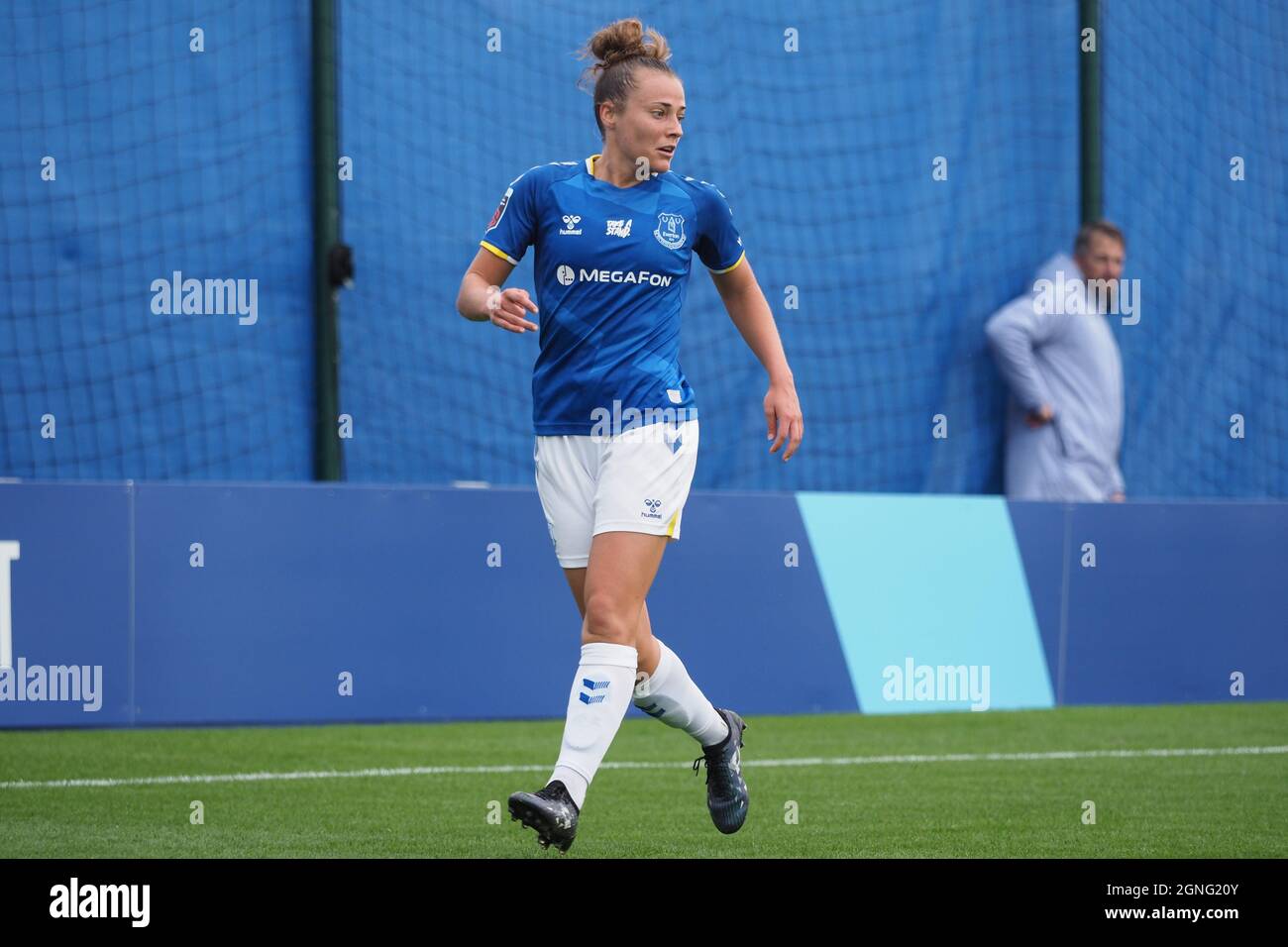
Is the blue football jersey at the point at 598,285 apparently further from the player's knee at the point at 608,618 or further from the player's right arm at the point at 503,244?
the player's knee at the point at 608,618

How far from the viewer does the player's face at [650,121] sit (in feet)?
18.9

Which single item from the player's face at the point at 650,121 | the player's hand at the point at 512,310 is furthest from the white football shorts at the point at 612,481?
the player's face at the point at 650,121

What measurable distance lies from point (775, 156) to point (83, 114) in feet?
13.3

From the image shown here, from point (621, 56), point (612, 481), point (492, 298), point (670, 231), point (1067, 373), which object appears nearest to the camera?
point (492, 298)

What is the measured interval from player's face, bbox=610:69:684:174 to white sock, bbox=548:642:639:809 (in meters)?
1.42

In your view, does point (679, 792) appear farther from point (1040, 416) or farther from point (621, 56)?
point (1040, 416)

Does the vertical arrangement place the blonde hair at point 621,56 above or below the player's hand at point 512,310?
above

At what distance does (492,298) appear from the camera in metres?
5.46

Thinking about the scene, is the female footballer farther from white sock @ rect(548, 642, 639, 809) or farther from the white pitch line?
the white pitch line

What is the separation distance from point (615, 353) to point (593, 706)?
1006mm

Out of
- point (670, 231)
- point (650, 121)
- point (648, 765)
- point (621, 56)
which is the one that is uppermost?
point (621, 56)

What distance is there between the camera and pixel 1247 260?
13.4m

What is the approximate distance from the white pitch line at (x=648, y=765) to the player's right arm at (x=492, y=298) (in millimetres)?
2660

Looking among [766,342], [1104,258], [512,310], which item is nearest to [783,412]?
[766,342]
